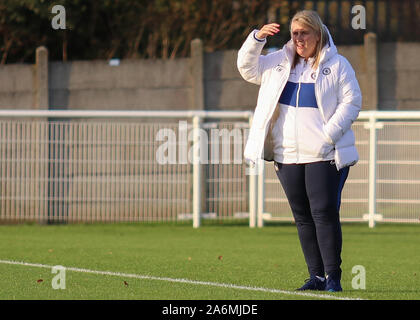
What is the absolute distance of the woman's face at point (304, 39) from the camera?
6309mm

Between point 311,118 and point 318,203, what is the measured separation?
21.7 inches

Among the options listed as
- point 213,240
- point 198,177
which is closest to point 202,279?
point 213,240

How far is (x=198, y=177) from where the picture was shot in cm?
1302

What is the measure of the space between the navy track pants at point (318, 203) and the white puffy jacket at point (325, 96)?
0.12 meters

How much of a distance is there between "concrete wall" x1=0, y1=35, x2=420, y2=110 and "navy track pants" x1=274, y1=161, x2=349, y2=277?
7.39 metres

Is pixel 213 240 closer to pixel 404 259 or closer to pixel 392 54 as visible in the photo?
pixel 404 259

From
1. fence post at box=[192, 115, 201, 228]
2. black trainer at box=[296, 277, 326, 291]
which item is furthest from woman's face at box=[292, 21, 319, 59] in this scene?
fence post at box=[192, 115, 201, 228]

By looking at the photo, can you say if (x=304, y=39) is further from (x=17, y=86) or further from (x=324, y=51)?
(x=17, y=86)

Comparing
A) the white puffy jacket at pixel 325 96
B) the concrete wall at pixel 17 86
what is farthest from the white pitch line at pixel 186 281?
the concrete wall at pixel 17 86

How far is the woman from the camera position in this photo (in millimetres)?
6340

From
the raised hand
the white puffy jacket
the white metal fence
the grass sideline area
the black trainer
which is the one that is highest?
the raised hand

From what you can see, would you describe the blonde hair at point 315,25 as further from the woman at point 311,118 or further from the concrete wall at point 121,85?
the concrete wall at point 121,85

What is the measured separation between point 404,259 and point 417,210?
4092mm

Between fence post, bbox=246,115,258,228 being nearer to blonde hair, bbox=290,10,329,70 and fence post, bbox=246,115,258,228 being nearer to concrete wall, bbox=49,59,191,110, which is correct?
concrete wall, bbox=49,59,191,110
